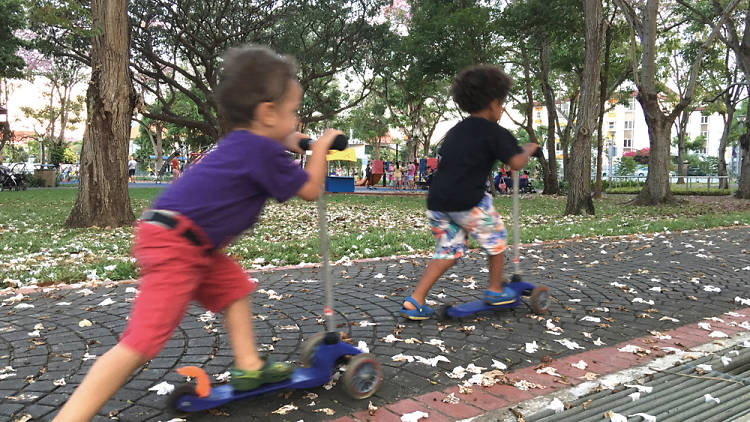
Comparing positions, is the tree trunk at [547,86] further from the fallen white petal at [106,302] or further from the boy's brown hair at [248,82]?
the boy's brown hair at [248,82]

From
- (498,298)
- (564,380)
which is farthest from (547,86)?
(564,380)

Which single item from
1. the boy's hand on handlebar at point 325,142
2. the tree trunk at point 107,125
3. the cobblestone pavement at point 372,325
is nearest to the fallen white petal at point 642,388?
the cobblestone pavement at point 372,325

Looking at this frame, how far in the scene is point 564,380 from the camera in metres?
2.98

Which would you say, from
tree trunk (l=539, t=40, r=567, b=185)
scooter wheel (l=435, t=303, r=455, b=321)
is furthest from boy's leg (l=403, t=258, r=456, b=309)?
tree trunk (l=539, t=40, r=567, b=185)

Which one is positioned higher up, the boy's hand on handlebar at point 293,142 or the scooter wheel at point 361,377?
the boy's hand on handlebar at point 293,142

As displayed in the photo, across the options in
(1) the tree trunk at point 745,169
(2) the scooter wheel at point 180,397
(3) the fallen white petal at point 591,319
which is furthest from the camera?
(1) the tree trunk at point 745,169

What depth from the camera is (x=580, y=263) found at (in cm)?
652

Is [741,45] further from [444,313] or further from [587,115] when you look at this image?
[444,313]

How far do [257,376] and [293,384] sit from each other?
8.2 inches

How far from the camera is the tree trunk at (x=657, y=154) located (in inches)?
620

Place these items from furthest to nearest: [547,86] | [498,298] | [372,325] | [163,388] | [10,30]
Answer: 1. [547,86]
2. [10,30]
3. [498,298]
4. [372,325]
5. [163,388]

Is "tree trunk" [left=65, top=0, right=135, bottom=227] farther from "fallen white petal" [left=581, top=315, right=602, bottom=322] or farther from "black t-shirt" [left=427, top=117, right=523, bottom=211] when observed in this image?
"fallen white petal" [left=581, top=315, right=602, bottom=322]

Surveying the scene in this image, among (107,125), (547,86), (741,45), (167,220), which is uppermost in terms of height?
(741,45)

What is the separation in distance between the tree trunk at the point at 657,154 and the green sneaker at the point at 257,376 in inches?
627
